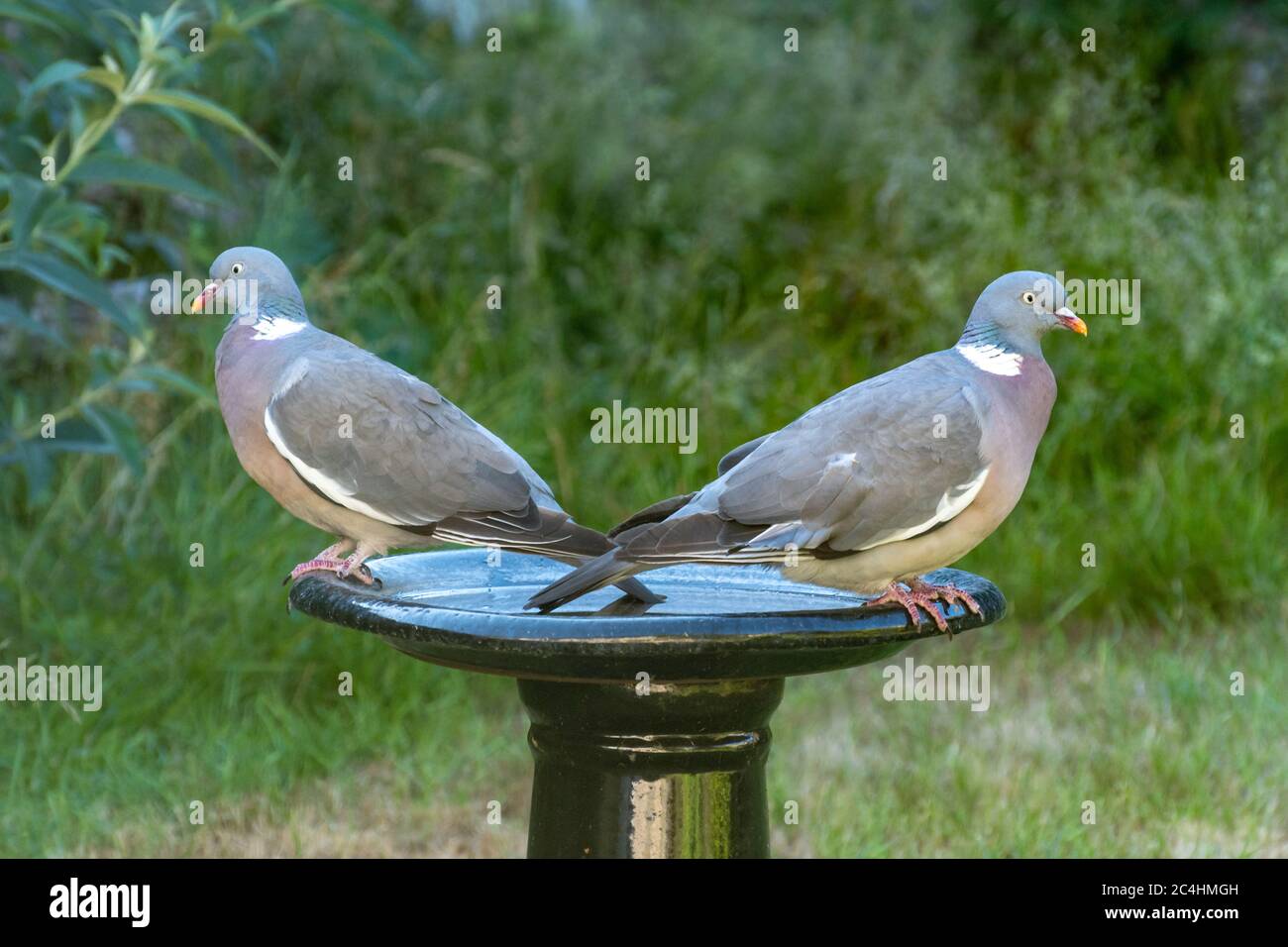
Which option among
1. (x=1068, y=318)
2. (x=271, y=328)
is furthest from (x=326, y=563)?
(x=1068, y=318)

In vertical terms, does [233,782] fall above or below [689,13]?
below

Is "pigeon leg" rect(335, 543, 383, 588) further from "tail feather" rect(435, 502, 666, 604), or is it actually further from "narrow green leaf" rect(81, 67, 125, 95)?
"narrow green leaf" rect(81, 67, 125, 95)

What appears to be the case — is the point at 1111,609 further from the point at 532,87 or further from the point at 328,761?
the point at 532,87

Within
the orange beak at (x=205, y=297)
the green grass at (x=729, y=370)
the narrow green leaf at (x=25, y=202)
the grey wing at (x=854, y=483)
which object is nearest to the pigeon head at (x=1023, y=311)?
the grey wing at (x=854, y=483)

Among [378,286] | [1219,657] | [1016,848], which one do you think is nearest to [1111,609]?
[1219,657]

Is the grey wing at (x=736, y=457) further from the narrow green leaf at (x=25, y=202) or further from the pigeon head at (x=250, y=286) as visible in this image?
the narrow green leaf at (x=25, y=202)

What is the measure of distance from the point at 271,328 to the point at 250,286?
3.6 inches

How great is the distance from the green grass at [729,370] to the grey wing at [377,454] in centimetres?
129

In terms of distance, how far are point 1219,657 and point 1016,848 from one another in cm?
146

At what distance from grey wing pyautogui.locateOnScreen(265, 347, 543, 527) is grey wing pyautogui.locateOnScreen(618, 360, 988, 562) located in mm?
381

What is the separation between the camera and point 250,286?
9.99 feet

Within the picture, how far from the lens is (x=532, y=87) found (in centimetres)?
665

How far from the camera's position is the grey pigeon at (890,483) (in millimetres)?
2648

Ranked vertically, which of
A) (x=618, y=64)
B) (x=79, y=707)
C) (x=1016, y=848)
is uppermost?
(x=618, y=64)
